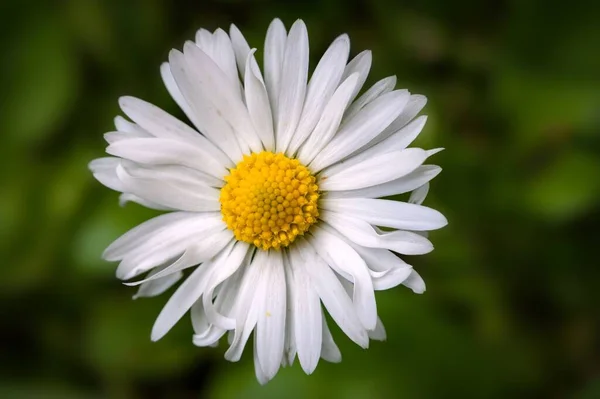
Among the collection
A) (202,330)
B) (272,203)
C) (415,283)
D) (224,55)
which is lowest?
(202,330)

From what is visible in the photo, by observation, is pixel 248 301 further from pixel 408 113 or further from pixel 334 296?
pixel 408 113

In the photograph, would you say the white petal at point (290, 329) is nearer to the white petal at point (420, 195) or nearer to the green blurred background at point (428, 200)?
the white petal at point (420, 195)

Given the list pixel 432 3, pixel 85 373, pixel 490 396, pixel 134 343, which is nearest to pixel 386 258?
pixel 490 396

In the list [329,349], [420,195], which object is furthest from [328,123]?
[329,349]

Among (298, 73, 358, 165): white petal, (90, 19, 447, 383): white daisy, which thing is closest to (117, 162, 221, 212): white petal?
(90, 19, 447, 383): white daisy

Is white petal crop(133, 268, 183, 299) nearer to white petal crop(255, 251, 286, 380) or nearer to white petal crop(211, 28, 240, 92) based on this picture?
white petal crop(255, 251, 286, 380)

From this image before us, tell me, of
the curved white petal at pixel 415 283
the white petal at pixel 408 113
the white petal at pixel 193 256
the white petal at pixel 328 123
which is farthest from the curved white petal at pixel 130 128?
the curved white petal at pixel 415 283
